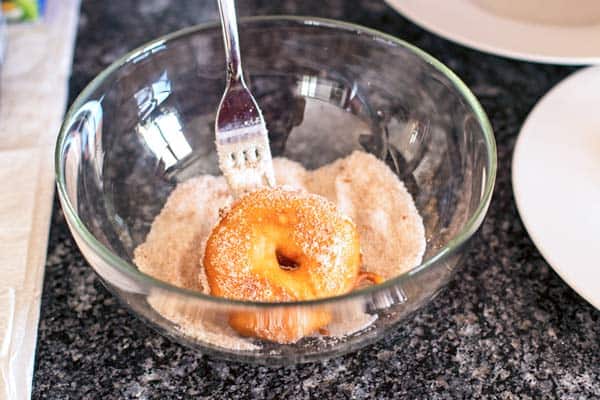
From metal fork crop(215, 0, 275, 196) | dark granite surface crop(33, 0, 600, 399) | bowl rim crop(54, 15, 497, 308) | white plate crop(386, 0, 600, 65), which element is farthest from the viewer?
white plate crop(386, 0, 600, 65)

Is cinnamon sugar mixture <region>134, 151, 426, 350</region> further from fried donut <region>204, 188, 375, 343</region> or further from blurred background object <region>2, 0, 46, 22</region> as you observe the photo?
blurred background object <region>2, 0, 46, 22</region>

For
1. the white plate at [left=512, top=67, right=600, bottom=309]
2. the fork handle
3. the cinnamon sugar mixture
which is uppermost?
the fork handle

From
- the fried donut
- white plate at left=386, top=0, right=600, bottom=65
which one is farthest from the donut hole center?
white plate at left=386, top=0, right=600, bottom=65

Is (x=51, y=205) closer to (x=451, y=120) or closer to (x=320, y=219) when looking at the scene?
(x=320, y=219)

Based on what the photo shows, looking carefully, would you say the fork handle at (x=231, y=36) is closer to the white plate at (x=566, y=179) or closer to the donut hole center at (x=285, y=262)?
the donut hole center at (x=285, y=262)

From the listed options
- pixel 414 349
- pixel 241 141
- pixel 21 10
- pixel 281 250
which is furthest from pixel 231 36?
pixel 21 10

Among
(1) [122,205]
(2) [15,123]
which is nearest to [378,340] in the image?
(1) [122,205]

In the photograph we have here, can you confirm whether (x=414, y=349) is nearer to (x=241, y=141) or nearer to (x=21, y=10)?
(x=241, y=141)
